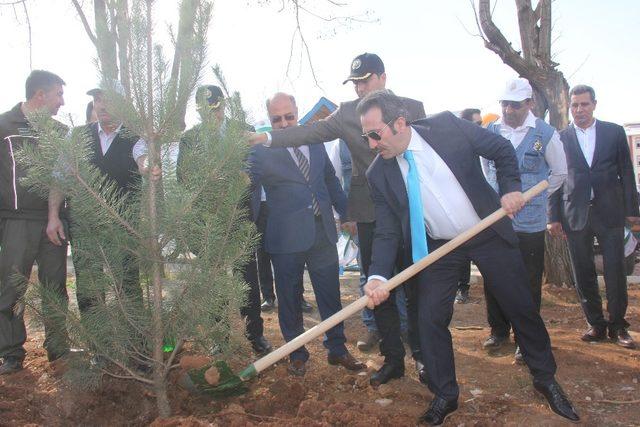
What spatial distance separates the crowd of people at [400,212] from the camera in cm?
319

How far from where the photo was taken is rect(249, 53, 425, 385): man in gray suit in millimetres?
3795

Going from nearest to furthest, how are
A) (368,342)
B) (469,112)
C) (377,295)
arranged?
1. (377,295)
2. (368,342)
3. (469,112)

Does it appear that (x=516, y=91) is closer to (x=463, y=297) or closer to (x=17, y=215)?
(x=463, y=297)

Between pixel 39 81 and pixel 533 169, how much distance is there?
3.62 meters

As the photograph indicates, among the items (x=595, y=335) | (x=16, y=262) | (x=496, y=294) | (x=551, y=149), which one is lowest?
(x=595, y=335)

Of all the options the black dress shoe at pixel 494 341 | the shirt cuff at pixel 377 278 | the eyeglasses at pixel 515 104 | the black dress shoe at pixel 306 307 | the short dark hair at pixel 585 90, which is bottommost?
the black dress shoe at pixel 494 341

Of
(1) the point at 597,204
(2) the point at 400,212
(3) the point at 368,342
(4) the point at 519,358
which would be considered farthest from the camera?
(3) the point at 368,342

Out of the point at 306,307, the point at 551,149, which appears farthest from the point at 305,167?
the point at 306,307

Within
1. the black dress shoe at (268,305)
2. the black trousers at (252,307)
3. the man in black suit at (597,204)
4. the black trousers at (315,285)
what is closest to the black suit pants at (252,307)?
the black trousers at (252,307)

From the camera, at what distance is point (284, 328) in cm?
412

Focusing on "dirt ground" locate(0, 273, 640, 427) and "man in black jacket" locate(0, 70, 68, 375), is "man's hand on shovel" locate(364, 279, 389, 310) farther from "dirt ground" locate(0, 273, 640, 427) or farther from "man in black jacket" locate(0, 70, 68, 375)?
"man in black jacket" locate(0, 70, 68, 375)

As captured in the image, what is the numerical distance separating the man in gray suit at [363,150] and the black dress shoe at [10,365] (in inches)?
97.4

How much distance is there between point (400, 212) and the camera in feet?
11.1

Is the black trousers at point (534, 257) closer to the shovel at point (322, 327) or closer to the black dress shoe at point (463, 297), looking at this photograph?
the shovel at point (322, 327)
